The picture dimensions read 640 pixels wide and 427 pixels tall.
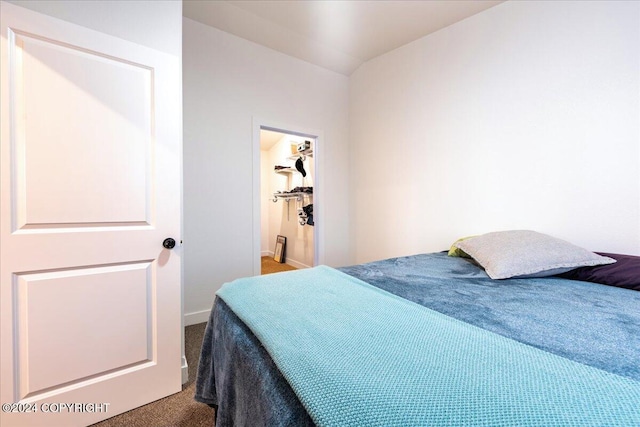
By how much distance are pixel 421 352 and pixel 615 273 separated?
54.7 inches

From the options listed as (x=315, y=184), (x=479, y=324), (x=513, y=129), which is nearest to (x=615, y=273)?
(x=479, y=324)

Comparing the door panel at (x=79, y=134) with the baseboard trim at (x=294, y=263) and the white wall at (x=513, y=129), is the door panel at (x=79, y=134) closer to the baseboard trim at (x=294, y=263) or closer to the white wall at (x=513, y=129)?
the white wall at (x=513, y=129)

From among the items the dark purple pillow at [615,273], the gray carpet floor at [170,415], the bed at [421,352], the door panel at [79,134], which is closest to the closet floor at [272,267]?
the gray carpet floor at [170,415]

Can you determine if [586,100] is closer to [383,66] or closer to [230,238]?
[383,66]

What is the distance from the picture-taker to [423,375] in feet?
1.68

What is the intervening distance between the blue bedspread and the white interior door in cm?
56

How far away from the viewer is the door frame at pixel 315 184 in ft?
9.16

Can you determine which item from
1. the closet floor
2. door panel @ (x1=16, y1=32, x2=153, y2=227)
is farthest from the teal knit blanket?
the closet floor

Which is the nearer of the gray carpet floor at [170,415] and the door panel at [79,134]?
the door panel at [79,134]

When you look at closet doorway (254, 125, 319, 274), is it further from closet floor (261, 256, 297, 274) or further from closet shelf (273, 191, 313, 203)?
closet floor (261, 256, 297, 274)

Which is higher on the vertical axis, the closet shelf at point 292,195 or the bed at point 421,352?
the closet shelf at point 292,195

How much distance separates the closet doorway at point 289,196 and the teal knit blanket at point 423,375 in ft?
11.4

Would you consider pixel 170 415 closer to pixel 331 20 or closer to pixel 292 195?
pixel 331 20

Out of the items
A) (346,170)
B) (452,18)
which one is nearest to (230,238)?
(346,170)
